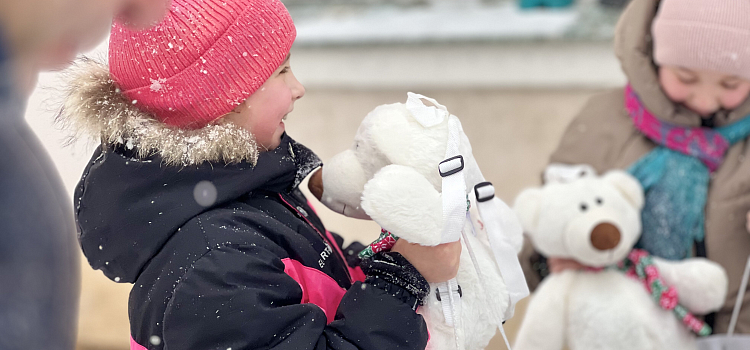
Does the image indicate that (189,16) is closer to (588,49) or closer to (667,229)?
(667,229)

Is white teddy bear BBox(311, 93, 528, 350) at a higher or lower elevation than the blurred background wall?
higher

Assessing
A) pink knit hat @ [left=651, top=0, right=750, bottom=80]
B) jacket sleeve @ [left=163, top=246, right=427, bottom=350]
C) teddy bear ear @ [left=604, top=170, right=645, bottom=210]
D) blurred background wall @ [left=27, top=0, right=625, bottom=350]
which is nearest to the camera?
jacket sleeve @ [left=163, top=246, right=427, bottom=350]

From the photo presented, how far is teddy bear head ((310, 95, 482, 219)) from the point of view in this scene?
0.67m

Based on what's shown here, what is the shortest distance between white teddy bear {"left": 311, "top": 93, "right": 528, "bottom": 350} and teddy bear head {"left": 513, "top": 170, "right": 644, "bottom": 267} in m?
0.49

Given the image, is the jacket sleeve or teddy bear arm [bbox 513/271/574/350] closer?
the jacket sleeve

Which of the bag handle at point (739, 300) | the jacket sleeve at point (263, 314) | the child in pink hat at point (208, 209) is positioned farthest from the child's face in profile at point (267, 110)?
the bag handle at point (739, 300)

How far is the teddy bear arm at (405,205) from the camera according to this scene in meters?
0.61

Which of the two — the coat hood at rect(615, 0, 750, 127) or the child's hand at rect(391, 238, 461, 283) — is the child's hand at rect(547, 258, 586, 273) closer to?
the coat hood at rect(615, 0, 750, 127)

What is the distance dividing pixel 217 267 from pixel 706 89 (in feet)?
3.59

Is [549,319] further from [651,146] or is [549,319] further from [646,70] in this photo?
[646,70]

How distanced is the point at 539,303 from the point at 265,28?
0.91 m

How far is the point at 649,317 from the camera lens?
125cm

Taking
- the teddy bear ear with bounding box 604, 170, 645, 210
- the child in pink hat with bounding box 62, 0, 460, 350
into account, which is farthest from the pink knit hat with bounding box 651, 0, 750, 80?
the child in pink hat with bounding box 62, 0, 460, 350

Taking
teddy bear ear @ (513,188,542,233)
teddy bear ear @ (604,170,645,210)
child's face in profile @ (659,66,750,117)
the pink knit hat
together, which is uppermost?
the pink knit hat
